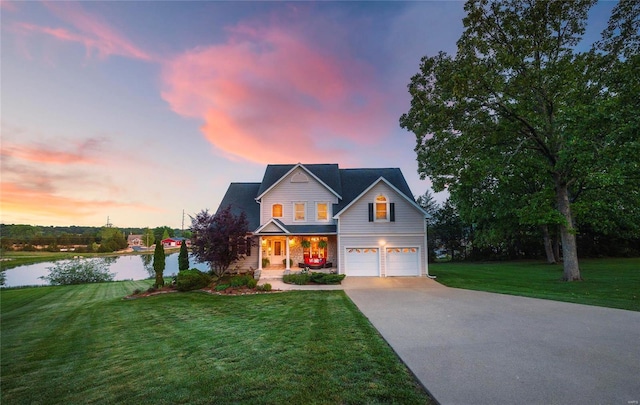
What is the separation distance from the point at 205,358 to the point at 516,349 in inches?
229

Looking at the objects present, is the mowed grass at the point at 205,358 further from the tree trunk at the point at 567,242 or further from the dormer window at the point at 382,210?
the tree trunk at the point at 567,242

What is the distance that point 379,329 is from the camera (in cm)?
683

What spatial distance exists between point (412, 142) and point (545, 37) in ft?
26.4

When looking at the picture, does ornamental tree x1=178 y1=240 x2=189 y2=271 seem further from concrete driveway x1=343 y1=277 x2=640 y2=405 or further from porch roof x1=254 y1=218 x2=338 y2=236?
concrete driveway x1=343 y1=277 x2=640 y2=405

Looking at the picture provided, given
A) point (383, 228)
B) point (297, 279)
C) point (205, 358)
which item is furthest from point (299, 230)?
point (205, 358)

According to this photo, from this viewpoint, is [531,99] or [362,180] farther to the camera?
[362,180]

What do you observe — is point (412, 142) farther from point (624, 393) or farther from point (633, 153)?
point (624, 393)

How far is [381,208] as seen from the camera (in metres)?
18.0

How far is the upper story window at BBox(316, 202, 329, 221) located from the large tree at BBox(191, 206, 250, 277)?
545 centimetres

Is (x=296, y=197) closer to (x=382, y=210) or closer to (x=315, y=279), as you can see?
(x=382, y=210)

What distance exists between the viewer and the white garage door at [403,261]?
17406 millimetres

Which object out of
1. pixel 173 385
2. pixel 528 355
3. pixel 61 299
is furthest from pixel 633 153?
pixel 61 299

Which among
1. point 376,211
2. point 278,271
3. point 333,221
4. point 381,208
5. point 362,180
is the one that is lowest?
point 278,271

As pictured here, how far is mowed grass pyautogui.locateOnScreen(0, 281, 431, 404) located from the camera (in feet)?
12.7
